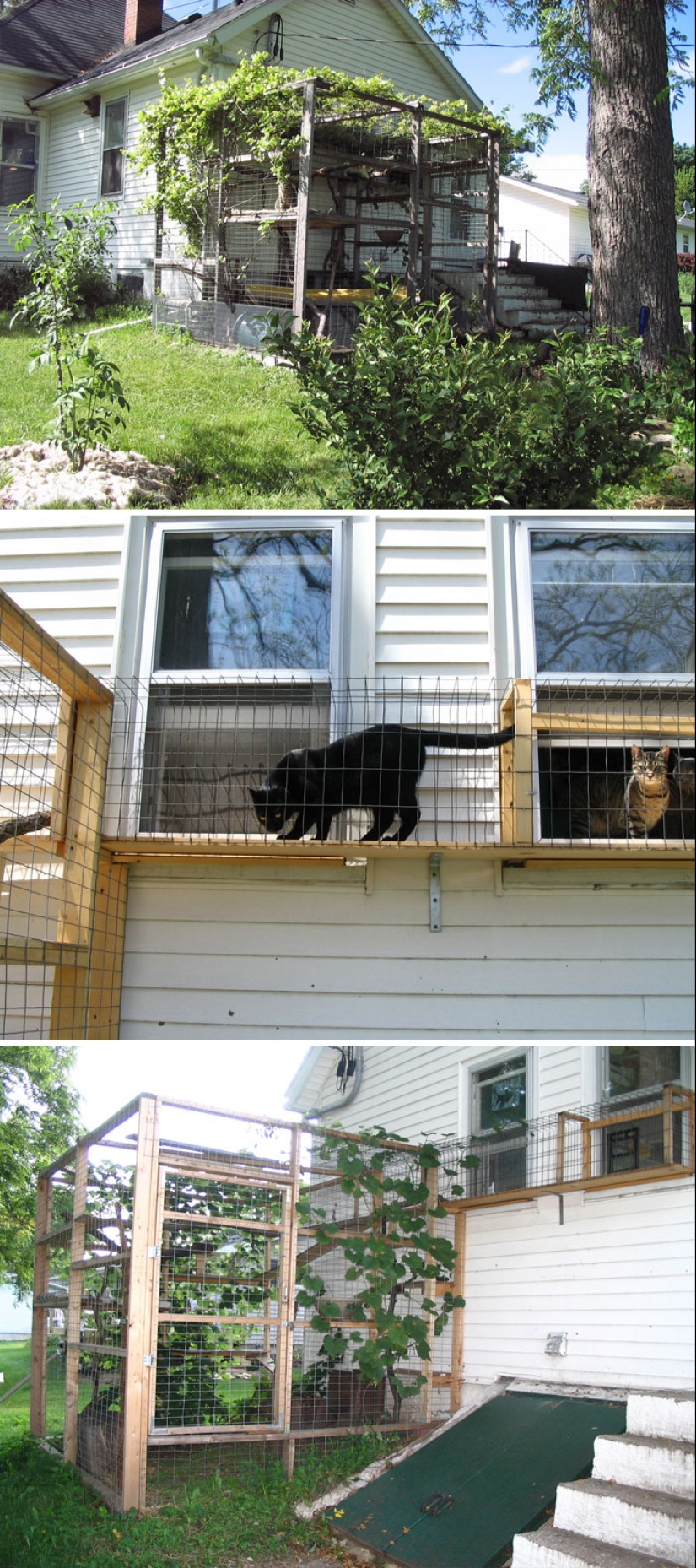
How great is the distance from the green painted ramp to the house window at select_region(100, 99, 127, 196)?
221 centimetres

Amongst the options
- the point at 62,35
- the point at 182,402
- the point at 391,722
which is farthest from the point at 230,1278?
the point at 62,35

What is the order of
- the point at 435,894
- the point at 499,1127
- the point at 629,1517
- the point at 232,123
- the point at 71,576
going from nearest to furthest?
the point at 629,1517 < the point at 499,1127 < the point at 232,123 < the point at 435,894 < the point at 71,576

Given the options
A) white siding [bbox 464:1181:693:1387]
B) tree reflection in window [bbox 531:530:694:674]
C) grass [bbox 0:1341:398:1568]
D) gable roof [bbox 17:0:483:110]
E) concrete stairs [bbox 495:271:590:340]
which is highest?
gable roof [bbox 17:0:483:110]

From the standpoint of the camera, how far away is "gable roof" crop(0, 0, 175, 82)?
2111mm

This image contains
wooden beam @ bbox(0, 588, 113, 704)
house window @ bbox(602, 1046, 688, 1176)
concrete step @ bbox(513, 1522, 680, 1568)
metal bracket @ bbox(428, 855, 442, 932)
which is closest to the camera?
concrete step @ bbox(513, 1522, 680, 1568)

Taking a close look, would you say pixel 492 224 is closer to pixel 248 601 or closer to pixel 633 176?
pixel 633 176

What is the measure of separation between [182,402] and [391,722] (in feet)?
2.48

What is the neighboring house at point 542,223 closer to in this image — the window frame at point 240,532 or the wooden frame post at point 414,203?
the wooden frame post at point 414,203

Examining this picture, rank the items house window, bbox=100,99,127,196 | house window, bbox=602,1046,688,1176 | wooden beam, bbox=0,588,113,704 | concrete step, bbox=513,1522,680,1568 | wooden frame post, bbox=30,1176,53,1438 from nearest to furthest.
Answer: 1. concrete step, bbox=513,1522,680,1568
2. house window, bbox=602,1046,688,1176
3. wooden frame post, bbox=30,1176,53,1438
4. wooden beam, bbox=0,588,113,704
5. house window, bbox=100,99,127,196

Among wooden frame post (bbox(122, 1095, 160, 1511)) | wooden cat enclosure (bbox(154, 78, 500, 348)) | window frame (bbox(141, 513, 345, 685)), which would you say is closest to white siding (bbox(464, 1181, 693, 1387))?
wooden frame post (bbox(122, 1095, 160, 1511))

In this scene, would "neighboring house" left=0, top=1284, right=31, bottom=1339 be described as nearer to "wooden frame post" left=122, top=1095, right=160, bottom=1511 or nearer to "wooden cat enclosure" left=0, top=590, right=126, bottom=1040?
"wooden frame post" left=122, top=1095, right=160, bottom=1511

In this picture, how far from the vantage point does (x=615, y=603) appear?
7.45ft

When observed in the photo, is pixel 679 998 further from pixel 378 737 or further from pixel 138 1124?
pixel 138 1124

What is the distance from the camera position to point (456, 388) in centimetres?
212
